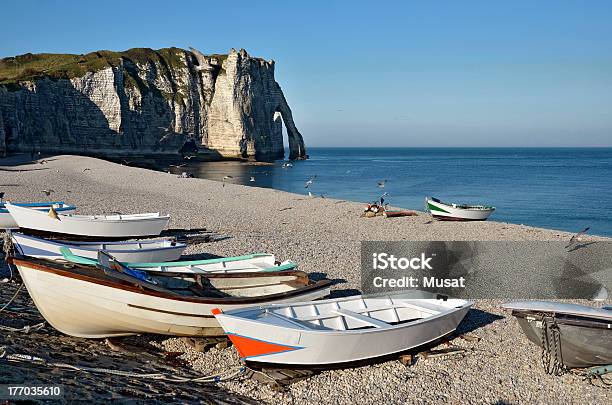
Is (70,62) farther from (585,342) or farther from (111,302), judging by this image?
(585,342)

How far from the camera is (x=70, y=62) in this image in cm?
8356

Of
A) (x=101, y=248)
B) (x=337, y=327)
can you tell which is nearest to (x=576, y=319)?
(x=337, y=327)

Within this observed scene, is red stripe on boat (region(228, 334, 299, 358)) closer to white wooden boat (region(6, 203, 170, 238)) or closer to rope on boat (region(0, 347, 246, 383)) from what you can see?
rope on boat (region(0, 347, 246, 383))

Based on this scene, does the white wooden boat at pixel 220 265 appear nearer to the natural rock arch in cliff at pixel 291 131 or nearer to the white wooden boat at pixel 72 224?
the white wooden boat at pixel 72 224

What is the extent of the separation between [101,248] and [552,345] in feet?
35.1

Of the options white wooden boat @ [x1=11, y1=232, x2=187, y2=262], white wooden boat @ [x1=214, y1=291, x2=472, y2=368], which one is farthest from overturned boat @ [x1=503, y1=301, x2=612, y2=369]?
white wooden boat @ [x1=11, y1=232, x2=187, y2=262]

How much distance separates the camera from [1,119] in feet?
197

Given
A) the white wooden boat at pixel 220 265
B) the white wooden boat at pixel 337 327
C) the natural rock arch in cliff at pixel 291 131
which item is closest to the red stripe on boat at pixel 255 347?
the white wooden boat at pixel 337 327

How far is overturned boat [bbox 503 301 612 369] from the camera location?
27.8ft

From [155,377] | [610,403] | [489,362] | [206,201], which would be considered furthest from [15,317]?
[206,201]

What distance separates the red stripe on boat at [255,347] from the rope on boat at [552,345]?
4.41 meters

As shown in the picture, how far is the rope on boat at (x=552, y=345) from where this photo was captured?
870 cm

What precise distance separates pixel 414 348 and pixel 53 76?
76974 millimetres

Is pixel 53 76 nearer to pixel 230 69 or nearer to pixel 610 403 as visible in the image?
pixel 230 69
